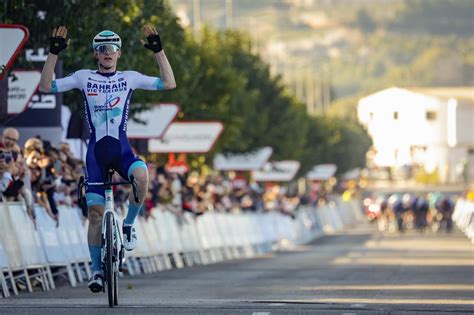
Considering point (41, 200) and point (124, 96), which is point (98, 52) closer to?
point (124, 96)

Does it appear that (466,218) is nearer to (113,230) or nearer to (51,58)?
(113,230)

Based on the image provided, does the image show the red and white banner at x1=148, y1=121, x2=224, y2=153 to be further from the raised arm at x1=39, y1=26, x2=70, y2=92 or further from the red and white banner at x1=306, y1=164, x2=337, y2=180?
the red and white banner at x1=306, y1=164, x2=337, y2=180

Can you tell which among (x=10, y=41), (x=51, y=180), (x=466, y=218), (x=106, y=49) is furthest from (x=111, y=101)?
(x=466, y=218)

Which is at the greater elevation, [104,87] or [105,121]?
[104,87]

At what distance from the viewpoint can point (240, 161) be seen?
203 feet

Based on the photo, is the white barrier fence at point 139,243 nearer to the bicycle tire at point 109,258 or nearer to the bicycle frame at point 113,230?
the bicycle frame at point 113,230

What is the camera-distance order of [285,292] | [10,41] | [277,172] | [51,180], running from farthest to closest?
[277,172] < [51,180] < [285,292] < [10,41]

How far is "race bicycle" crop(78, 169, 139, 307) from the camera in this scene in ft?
52.6

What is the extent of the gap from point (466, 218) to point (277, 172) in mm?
10521

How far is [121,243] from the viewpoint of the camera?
16.6 metres

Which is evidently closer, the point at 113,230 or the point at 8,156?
the point at 113,230

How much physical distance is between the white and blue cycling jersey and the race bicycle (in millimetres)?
96

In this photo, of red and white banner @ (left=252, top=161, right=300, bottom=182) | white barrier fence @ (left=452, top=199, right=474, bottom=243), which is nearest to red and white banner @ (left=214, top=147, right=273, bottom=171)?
white barrier fence @ (left=452, top=199, right=474, bottom=243)

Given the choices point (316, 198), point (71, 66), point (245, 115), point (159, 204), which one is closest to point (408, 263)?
point (159, 204)
